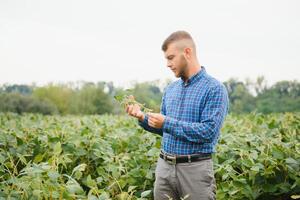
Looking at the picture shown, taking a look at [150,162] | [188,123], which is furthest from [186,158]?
[150,162]

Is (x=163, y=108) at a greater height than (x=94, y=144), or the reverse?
(x=163, y=108)

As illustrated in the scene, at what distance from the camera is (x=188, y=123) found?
9.53 feet

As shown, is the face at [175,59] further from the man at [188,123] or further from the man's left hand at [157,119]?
the man's left hand at [157,119]

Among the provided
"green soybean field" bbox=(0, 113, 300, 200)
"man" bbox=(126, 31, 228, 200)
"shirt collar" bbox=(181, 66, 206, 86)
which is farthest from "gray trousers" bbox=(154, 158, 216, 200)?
"shirt collar" bbox=(181, 66, 206, 86)

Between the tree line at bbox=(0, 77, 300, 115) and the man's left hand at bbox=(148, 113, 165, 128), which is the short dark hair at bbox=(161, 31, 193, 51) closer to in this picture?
the man's left hand at bbox=(148, 113, 165, 128)

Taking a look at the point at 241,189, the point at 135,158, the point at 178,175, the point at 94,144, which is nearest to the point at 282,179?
the point at 241,189

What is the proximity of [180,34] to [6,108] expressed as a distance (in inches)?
1748

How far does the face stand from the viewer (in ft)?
10.0

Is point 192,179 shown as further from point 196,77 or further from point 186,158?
point 196,77

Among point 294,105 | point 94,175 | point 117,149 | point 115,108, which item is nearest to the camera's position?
point 94,175

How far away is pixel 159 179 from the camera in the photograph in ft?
10.6

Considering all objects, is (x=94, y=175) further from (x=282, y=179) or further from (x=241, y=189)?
(x=282, y=179)

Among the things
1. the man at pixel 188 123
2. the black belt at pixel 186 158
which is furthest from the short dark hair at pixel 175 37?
the black belt at pixel 186 158

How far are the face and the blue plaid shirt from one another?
14cm
